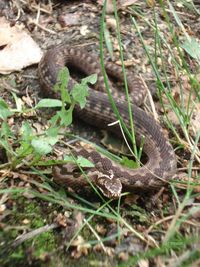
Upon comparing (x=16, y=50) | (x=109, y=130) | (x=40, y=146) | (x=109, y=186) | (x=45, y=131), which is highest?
(x=40, y=146)

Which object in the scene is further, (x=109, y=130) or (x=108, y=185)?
(x=109, y=130)

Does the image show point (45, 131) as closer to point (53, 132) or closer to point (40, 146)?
point (53, 132)

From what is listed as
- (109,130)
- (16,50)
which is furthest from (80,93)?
(16,50)

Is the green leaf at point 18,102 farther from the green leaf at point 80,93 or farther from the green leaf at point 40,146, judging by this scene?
the green leaf at point 40,146

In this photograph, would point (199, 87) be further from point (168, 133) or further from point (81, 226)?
point (81, 226)

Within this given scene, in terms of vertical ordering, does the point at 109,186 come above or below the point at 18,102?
below

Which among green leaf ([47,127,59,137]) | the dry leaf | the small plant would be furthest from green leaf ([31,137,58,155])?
the dry leaf

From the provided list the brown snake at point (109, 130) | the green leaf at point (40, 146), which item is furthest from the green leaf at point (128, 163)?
the green leaf at point (40, 146)

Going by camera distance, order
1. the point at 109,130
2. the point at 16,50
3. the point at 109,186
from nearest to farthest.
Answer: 1. the point at 109,186
2. the point at 109,130
3. the point at 16,50
